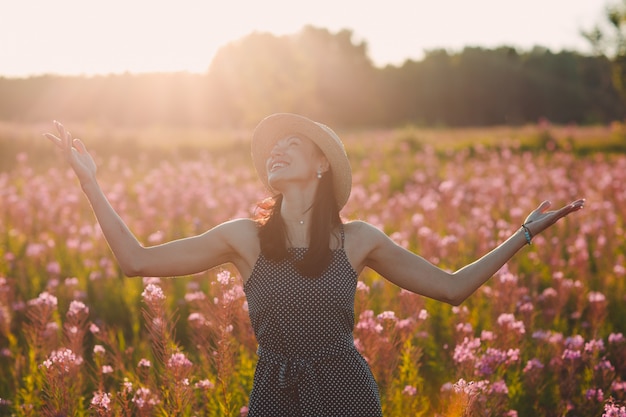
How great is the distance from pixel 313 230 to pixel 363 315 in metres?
1.02

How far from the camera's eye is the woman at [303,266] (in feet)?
8.95

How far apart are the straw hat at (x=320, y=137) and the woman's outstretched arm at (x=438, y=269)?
27 centimetres

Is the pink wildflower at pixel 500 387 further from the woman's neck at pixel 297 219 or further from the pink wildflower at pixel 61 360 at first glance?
the pink wildflower at pixel 61 360

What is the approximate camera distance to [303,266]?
2756mm

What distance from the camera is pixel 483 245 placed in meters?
6.08

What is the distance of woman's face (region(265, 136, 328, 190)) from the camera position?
2980 millimetres

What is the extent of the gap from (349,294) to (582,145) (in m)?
20.1

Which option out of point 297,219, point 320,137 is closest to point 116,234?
point 297,219

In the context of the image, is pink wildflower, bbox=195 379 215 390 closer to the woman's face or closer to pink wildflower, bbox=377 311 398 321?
pink wildflower, bbox=377 311 398 321

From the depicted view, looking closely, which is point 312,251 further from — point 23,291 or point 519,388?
point 23,291

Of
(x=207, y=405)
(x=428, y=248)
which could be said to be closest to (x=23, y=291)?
(x=207, y=405)

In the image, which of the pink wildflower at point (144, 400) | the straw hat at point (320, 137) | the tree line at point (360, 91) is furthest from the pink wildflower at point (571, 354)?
the tree line at point (360, 91)

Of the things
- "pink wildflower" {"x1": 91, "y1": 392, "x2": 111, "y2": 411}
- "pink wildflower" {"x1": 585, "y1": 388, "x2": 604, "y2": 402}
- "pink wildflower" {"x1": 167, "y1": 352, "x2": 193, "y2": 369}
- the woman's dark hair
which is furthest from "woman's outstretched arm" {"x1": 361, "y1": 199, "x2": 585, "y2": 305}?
"pink wildflower" {"x1": 91, "y1": 392, "x2": 111, "y2": 411}

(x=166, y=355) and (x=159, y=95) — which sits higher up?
(x=159, y=95)
